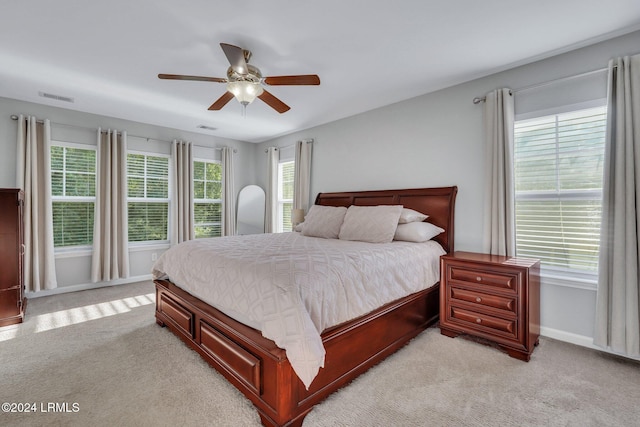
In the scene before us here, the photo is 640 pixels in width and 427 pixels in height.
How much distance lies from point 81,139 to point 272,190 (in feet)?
9.83

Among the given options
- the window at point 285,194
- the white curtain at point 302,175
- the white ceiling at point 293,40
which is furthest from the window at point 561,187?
the window at point 285,194

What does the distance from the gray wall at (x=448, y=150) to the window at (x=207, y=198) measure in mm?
2055

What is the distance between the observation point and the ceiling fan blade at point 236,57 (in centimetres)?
204

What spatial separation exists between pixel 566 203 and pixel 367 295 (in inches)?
82.7

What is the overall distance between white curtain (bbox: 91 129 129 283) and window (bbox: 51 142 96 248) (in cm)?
19

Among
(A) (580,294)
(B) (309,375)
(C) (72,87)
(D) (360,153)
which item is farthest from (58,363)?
(A) (580,294)

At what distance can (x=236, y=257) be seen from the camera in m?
2.15

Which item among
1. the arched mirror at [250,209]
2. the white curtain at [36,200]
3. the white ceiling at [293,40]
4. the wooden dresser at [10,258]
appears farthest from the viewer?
the arched mirror at [250,209]

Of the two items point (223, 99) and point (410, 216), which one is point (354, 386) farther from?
point (223, 99)

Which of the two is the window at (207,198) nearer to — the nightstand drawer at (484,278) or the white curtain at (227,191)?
the white curtain at (227,191)

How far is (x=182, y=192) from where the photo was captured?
500 centimetres

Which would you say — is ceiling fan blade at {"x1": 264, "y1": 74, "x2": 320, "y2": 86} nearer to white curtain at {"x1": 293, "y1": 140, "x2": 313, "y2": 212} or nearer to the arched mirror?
white curtain at {"x1": 293, "y1": 140, "x2": 313, "y2": 212}

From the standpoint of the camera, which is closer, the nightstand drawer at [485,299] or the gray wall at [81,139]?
the nightstand drawer at [485,299]

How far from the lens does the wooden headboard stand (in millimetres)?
3188
